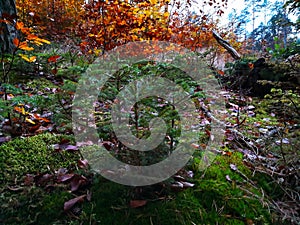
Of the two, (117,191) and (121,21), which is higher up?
(121,21)

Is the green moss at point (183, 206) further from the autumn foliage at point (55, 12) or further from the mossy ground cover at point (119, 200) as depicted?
the autumn foliage at point (55, 12)

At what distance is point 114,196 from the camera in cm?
122

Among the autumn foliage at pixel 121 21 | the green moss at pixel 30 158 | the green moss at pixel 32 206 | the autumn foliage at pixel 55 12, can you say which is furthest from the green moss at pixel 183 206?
the autumn foliage at pixel 55 12

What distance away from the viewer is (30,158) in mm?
1508

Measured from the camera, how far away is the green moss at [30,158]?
54.9 inches

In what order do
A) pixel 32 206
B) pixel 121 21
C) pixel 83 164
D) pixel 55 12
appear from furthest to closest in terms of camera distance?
pixel 55 12
pixel 121 21
pixel 83 164
pixel 32 206

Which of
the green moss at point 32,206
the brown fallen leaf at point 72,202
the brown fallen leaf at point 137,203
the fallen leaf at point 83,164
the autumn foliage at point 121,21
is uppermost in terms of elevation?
the autumn foliage at point 121,21

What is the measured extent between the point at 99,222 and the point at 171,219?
0.36 metres

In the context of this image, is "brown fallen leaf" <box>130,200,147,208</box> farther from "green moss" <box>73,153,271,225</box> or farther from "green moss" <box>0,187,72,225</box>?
"green moss" <box>0,187,72,225</box>

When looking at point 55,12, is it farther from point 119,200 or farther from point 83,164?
point 119,200

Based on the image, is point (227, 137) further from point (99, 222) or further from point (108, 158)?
point (99, 222)

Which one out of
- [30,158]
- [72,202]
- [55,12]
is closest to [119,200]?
[72,202]

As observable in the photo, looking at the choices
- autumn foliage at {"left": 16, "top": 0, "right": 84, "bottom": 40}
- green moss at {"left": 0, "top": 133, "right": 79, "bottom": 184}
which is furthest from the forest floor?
autumn foliage at {"left": 16, "top": 0, "right": 84, "bottom": 40}

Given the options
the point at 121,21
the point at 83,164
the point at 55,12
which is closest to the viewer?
the point at 83,164
